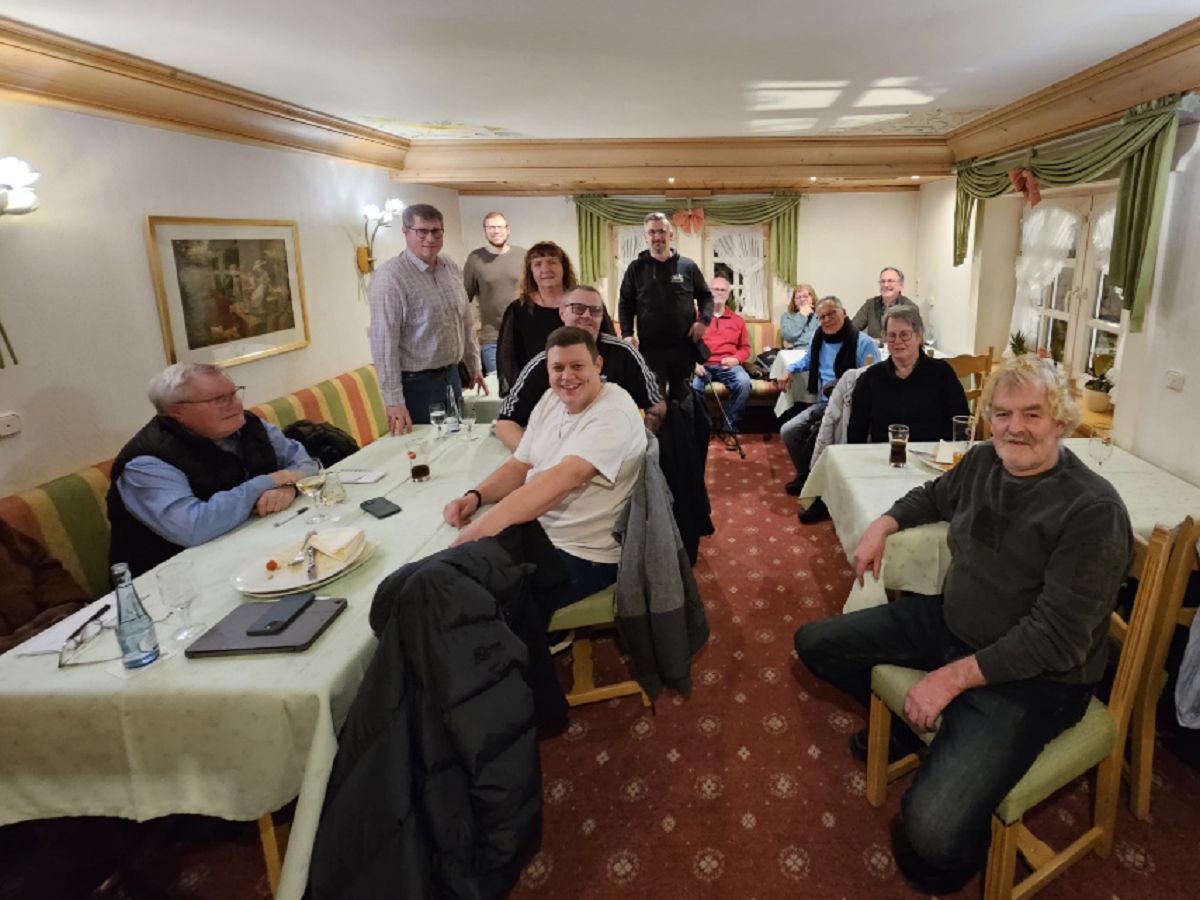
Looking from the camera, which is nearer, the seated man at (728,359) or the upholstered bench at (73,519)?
the upholstered bench at (73,519)

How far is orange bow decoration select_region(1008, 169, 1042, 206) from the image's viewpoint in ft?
13.2

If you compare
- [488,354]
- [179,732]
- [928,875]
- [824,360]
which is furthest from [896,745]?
[488,354]

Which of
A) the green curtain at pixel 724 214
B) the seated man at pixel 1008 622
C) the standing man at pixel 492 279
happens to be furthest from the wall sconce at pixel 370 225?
the seated man at pixel 1008 622

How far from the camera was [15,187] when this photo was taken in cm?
234

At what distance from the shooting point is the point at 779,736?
2.23 m

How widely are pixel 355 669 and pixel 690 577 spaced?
1.07m

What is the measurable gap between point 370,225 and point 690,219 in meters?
3.22

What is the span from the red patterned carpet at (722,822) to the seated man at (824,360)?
1.94m

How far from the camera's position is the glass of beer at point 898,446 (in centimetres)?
251

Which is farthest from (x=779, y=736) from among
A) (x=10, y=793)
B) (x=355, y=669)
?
(x=10, y=793)

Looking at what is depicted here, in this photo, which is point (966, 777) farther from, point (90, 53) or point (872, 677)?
point (90, 53)

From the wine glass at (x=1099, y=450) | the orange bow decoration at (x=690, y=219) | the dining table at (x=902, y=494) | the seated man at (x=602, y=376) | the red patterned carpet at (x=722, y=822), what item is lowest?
the red patterned carpet at (x=722, y=822)

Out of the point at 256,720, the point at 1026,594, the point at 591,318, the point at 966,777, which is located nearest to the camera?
the point at 256,720

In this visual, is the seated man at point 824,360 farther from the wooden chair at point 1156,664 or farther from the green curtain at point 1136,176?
the wooden chair at point 1156,664
